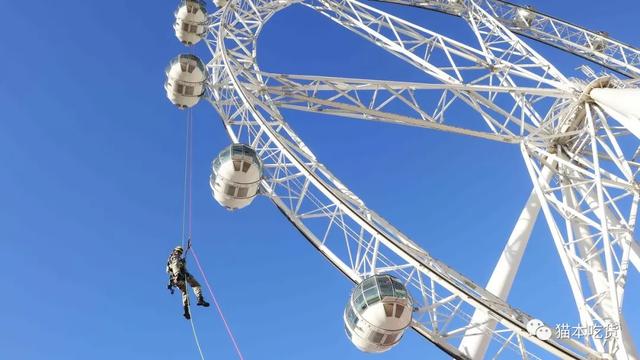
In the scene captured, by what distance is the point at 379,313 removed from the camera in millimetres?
9766

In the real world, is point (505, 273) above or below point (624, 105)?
below

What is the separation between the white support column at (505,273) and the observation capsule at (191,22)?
12089 millimetres

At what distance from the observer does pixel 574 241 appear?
44.4 ft

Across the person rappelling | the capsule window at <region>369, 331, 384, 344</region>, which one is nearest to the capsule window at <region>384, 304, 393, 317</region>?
the capsule window at <region>369, 331, 384, 344</region>

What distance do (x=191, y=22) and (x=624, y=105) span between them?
1354 centimetres

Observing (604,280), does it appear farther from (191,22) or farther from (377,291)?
(191,22)

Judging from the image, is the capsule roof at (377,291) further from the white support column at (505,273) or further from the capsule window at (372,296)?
the white support column at (505,273)

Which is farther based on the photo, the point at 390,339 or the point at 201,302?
the point at 201,302

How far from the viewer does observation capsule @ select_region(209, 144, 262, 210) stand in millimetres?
12602

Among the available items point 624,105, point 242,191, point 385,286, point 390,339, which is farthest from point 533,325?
point 242,191

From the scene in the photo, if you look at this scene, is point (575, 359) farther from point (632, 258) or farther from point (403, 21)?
point (403, 21)

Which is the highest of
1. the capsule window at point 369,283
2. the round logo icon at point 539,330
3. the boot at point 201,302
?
the boot at point 201,302

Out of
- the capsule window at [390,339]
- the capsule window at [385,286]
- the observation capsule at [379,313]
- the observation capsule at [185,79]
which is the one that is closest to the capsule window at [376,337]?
the observation capsule at [379,313]

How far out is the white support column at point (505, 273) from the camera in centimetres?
1121
